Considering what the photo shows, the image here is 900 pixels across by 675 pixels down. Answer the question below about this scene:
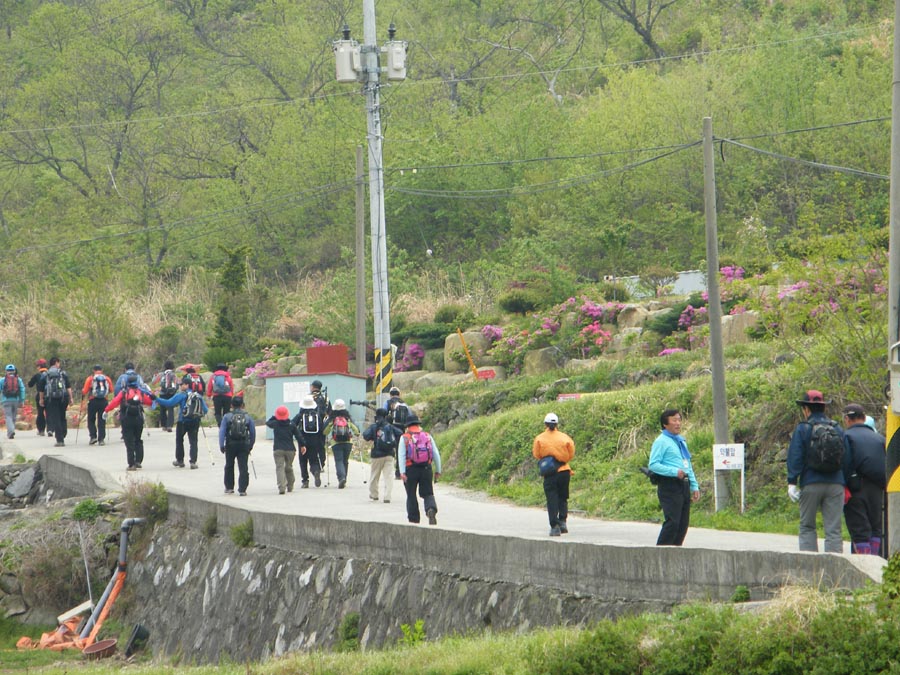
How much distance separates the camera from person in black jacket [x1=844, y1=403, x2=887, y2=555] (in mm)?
12766

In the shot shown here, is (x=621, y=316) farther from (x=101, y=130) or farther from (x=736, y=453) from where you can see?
(x=101, y=130)

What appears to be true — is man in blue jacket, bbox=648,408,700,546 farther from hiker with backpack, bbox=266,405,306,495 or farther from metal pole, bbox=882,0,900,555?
hiker with backpack, bbox=266,405,306,495

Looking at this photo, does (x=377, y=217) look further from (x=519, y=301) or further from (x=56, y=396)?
(x=519, y=301)

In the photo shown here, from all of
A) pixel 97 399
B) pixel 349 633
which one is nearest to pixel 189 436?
pixel 97 399

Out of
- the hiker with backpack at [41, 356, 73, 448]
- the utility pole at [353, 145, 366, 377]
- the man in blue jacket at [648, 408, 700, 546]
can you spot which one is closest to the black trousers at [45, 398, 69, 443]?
the hiker with backpack at [41, 356, 73, 448]

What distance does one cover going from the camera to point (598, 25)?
250 ft

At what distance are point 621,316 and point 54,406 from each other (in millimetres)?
13373

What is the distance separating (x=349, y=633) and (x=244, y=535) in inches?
169

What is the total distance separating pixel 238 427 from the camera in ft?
73.2

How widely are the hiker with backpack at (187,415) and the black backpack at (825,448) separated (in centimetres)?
1568

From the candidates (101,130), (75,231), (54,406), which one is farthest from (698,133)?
(101,130)

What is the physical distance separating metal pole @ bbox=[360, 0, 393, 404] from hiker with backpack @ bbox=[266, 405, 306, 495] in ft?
11.1

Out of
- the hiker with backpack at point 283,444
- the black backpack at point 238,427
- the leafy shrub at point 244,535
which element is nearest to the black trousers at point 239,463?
the black backpack at point 238,427

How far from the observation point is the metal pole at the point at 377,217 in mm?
26516
